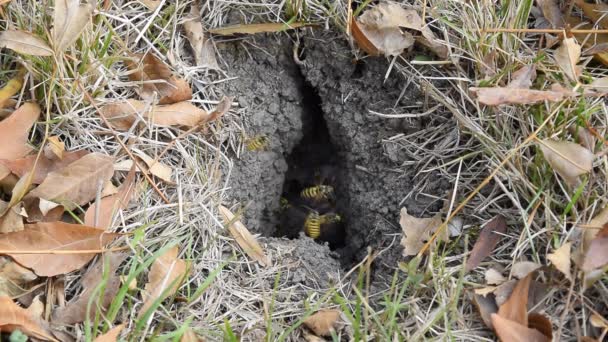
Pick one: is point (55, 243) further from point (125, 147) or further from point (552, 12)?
point (552, 12)

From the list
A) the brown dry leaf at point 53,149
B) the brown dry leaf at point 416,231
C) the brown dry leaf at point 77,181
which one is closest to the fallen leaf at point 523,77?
the brown dry leaf at point 416,231

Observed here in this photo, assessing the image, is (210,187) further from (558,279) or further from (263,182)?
(558,279)

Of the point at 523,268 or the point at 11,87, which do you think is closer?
the point at 523,268

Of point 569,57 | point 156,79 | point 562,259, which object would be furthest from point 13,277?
point 569,57

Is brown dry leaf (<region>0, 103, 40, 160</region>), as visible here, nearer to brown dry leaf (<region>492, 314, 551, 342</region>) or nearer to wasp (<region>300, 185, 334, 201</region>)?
wasp (<region>300, 185, 334, 201</region>)

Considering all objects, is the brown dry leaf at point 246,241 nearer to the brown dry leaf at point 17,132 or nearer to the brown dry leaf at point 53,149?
the brown dry leaf at point 53,149

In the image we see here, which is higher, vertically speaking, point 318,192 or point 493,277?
point 493,277
